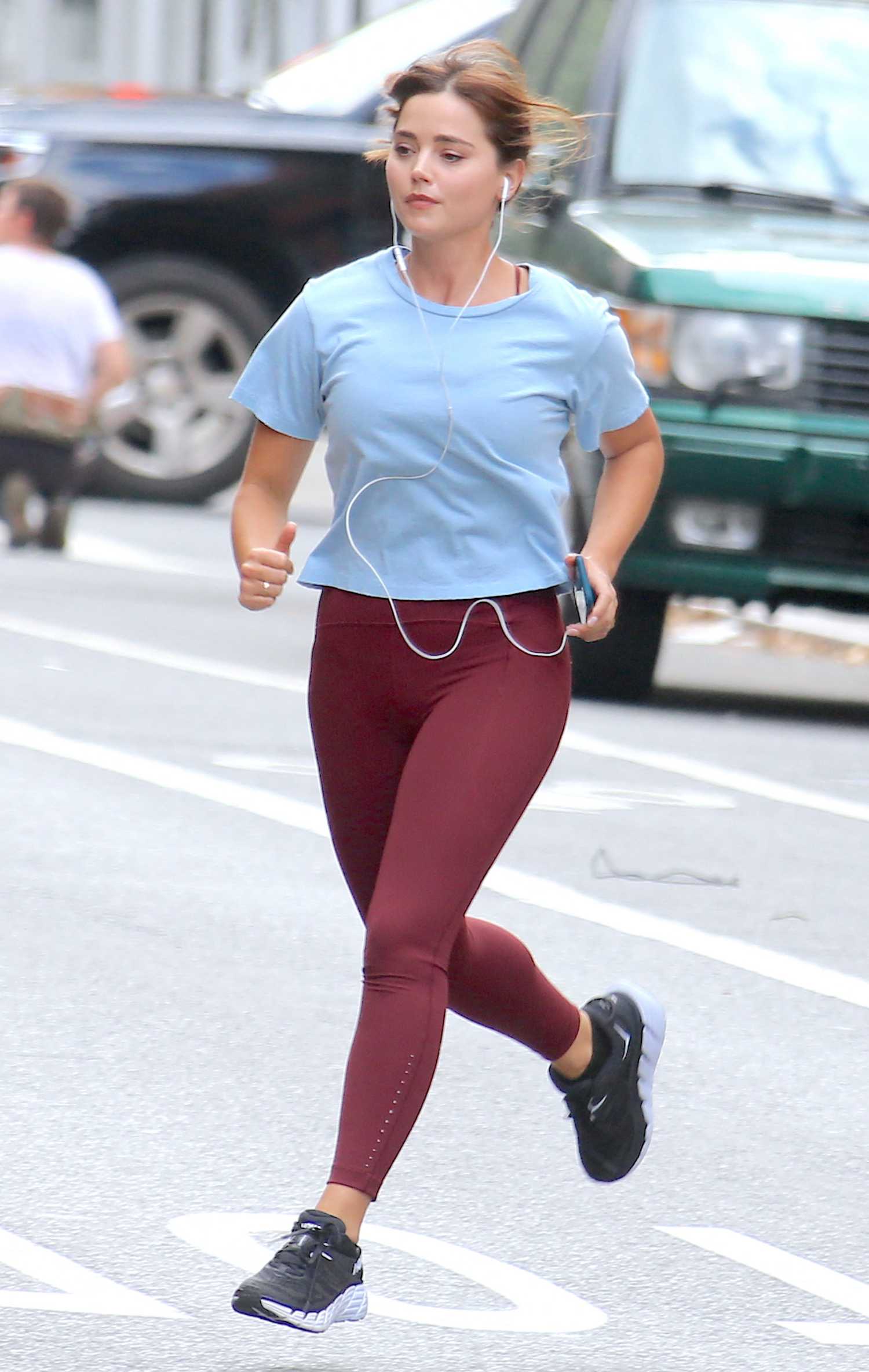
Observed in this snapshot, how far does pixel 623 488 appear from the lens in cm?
481

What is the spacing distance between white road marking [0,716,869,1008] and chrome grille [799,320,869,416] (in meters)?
2.45

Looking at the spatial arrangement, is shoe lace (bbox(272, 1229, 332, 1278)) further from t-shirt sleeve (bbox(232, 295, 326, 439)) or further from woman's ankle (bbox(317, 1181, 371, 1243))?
t-shirt sleeve (bbox(232, 295, 326, 439))

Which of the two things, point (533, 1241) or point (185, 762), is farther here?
point (185, 762)

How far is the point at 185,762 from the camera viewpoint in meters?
9.20

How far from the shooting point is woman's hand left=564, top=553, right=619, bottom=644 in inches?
179

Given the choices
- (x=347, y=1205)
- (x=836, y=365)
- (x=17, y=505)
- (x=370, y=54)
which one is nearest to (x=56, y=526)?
(x=17, y=505)

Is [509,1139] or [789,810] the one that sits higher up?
[509,1139]

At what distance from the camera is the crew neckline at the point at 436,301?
457 centimetres

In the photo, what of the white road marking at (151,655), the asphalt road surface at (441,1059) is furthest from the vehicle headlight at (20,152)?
the asphalt road surface at (441,1059)

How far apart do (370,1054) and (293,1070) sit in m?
1.52

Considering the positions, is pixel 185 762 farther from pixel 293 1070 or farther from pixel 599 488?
pixel 599 488

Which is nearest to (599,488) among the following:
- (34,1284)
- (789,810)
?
(34,1284)

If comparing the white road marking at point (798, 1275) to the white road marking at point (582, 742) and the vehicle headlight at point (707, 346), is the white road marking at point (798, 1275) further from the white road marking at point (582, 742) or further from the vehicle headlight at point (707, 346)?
the vehicle headlight at point (707, 346)

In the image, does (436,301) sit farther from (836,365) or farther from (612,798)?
(836,365)
